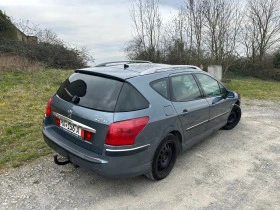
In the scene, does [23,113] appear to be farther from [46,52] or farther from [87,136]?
[46,52]

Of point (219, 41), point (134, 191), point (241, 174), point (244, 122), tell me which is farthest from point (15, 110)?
point (219, 41)

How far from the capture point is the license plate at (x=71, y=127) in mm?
2693

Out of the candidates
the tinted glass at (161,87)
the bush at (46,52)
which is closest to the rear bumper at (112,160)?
the tinted glass at (161,87)

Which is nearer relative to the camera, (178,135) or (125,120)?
(125,120)

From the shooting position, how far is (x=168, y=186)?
2977 millimetres

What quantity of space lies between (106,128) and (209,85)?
2487 mm

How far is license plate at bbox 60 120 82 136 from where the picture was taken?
106 inches

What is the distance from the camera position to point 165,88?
310 cm

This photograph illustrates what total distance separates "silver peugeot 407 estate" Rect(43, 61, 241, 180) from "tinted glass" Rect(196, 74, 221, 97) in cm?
43

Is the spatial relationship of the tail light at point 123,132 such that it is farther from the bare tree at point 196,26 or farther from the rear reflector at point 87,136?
the bare tree at point 196,26

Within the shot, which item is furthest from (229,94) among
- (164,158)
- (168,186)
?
(168,186)

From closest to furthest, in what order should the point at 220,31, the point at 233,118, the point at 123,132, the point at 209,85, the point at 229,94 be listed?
the point at 123,132
the point at 209,85
the point at 229,94
the point at 233,118
the point at 220,31

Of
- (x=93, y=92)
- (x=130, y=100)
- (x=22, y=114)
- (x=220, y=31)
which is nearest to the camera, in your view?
(x=130, y=100)

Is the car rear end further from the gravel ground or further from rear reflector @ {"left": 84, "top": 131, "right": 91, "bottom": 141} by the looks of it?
the gravel ground
